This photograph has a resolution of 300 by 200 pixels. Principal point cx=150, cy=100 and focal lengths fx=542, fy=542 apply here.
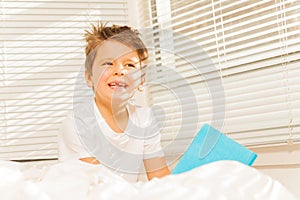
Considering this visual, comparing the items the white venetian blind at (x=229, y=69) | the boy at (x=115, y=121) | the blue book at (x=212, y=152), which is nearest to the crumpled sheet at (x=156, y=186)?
the blue book at (x=212, y=152)

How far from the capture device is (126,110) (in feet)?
6.73

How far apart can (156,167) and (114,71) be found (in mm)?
394

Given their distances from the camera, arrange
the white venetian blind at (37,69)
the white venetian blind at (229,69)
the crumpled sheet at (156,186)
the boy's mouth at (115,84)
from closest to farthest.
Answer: the crumpled sheet at (156,186) < the white venetian blind at (229,69) < the boy's mouth at (115,84) < the white venetian blind at (37,69)

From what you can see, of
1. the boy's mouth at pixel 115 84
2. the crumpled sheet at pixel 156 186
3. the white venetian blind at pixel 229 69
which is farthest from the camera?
the boy's mouth at pixel 115 84

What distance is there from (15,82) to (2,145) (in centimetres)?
27

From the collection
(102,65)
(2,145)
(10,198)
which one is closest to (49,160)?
(2,145)

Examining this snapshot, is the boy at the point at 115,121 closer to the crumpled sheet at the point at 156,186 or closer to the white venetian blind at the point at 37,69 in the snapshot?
the white venetian blind at the point at 37,69

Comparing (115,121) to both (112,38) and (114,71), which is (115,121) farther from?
(112,38)

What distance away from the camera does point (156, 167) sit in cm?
202

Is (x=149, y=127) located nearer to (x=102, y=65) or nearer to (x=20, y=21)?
(x=102, y=65)

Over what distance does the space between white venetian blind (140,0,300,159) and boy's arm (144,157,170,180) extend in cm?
17

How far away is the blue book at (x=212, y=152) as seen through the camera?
1220 millimetres

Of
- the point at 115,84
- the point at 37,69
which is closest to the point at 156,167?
the point at 115,84

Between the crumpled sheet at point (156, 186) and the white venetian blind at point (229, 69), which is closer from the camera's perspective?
the crumpled sheet at point (156, 186)
